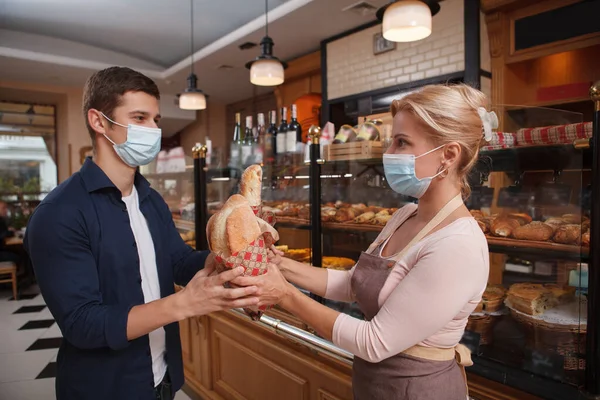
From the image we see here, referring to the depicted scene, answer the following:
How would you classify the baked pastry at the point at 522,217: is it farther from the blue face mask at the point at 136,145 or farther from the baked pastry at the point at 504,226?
the blue face mask at the point at 136,145

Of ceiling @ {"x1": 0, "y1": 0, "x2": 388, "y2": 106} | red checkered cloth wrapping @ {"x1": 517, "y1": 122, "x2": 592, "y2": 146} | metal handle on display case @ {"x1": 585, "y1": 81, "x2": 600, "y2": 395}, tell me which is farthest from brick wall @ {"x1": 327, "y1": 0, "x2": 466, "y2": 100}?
metal handle on display case @ {"x1": 585, "y1": 81, "x2": 600, "y2": 395}

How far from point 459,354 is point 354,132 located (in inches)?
55.5

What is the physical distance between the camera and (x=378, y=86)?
4.81 meters

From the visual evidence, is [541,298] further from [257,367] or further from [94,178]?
[94,178]

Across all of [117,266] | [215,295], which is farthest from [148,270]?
[215,295]

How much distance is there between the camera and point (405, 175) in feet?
3.78

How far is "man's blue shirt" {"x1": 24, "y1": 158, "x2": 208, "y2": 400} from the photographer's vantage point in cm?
107

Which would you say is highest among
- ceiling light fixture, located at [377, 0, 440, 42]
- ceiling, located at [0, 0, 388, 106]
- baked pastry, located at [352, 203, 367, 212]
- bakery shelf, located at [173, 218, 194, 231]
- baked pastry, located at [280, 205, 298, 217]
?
ceiling, located at [0, 0, 388, 106]

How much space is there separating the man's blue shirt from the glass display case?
0.50 m

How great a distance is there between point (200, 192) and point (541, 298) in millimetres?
2235

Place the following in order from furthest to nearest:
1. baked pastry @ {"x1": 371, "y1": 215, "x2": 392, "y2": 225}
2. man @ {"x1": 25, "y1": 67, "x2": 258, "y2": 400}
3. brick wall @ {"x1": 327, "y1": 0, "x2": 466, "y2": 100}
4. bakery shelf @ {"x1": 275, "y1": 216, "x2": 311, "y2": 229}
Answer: brick wall @ {"x1": 327, "y1": 0, "x2": 466, "y2": 100} → bakery shelf @ {"x1": 275, "y1": 216, "x2": 311, "y2": 229} → baked pastry @ {"x1": 371, "y1": 215, "x2": 392, "y2": 225} → man @ {"x1": 25, "y1": 67, "x2": 258, "y2": 400}

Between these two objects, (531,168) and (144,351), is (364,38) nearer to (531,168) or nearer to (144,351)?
(531,168)

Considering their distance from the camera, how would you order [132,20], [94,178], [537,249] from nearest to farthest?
[94,178]
[537,249]
[132,20]

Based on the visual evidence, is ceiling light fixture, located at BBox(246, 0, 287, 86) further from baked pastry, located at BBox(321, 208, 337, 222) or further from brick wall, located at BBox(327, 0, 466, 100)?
baked pastry, located at BBox(321, 208, 337, 222)
